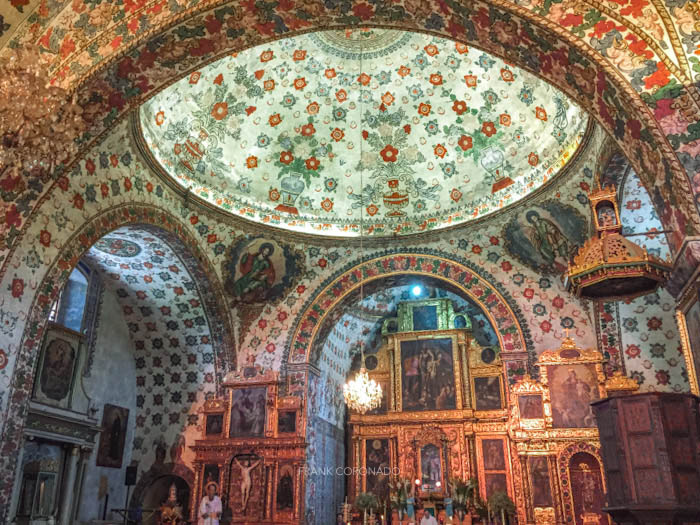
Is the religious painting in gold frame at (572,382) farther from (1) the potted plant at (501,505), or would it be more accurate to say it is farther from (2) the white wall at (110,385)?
(2) the white wall at (110,385)

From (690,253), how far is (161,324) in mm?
13527

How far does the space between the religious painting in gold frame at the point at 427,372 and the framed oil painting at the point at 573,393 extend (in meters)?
3.72

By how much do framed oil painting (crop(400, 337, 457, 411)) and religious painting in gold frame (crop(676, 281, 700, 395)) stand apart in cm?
1096

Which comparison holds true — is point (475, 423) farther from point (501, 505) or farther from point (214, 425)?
point (214, 425)

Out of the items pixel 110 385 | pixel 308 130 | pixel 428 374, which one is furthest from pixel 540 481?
pixel 110 385

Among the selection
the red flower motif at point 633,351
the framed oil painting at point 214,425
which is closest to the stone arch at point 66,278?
the framed oil painting at point 214,425

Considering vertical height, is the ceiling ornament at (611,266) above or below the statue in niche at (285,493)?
above

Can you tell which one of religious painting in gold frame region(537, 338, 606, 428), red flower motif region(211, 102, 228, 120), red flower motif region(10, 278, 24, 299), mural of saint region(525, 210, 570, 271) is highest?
red flower motif region(211, 102, 228, 120)

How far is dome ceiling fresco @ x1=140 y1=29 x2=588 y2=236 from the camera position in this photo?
13.9 m

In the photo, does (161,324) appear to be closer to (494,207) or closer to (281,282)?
(281,282)

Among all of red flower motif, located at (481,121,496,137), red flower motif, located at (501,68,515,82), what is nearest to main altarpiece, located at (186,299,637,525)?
red flower motif, located at (481,121,496,137)

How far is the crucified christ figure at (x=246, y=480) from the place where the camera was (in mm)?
15023

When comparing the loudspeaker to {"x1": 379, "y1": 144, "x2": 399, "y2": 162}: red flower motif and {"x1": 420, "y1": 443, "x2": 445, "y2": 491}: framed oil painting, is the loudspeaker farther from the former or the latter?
{"x1": 379, "y1": 144, "x2": 399, "y2": 162}: red flower motif

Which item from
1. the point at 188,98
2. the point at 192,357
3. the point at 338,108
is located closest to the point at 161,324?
the point at 192,357
